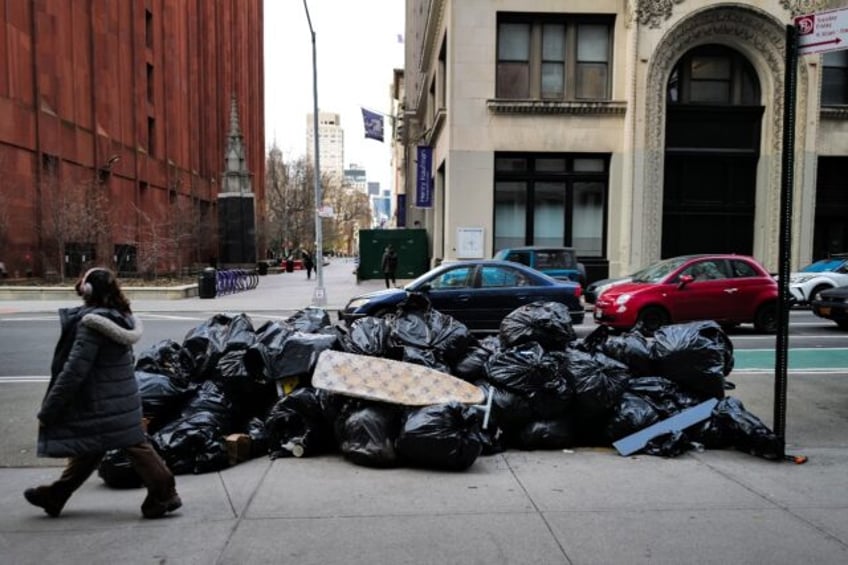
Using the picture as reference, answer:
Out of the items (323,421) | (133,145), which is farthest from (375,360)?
(133,145)

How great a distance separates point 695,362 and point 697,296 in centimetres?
712

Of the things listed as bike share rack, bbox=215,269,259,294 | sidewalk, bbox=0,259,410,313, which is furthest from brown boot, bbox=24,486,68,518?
bike share rack, bbox=215,269,259,294

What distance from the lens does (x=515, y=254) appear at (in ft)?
52.5

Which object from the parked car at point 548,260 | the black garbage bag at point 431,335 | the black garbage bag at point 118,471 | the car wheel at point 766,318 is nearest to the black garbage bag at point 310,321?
the black garbage bag at point 431,335

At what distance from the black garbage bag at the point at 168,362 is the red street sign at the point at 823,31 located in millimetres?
→ 5852

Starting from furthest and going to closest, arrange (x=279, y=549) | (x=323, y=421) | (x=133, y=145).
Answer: (x=133, y=145)
(x=323, y=421)
(x=279, y=549)

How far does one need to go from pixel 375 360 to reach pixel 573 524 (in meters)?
2.16

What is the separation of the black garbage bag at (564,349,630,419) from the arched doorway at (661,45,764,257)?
19166 mm

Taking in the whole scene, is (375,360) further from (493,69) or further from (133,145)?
(133,145)

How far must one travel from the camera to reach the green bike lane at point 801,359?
9030 millimetres

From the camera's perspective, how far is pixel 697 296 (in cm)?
1238

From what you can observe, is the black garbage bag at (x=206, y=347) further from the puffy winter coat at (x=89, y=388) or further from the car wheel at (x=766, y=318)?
the car wheel at (x=766, y=318)

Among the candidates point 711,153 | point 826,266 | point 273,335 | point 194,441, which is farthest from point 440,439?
point 711,153

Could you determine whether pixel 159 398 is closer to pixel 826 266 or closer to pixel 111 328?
pixel 111 328
